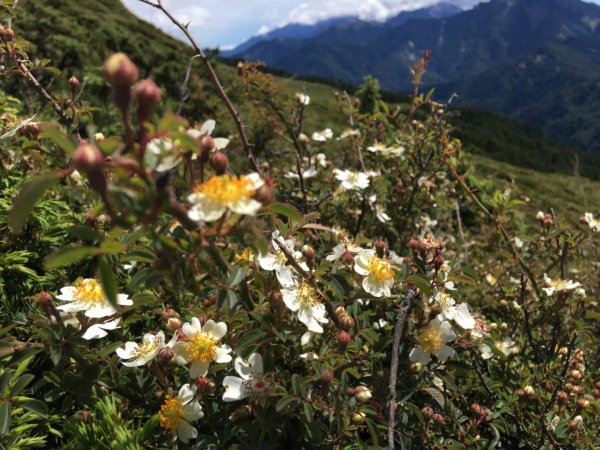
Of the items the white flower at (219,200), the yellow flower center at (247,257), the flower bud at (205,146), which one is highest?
the flower bud at (205,146)

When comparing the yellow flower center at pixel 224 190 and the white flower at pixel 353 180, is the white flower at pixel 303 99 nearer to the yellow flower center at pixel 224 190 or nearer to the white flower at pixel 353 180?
the white flower at pixel 353 180

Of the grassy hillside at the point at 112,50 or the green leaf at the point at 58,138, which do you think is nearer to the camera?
the green leaf at the point at 58,138

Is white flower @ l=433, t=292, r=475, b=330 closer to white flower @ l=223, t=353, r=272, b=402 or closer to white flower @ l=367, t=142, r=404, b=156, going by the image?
white flower @ l=223, t=353, r=272, b=402

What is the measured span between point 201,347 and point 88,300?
1.19 ft

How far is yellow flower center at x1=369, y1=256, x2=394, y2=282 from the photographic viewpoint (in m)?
1.40

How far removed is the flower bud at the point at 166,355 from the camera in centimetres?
118

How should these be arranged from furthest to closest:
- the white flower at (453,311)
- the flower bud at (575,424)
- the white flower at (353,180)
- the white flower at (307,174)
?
the white flower at (307,174) < the white flower at (353,180) < the flower bud at (575,424) < the white flower at (453,311)

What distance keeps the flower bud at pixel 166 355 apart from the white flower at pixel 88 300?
159mm

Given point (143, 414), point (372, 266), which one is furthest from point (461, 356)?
point (143, 414)

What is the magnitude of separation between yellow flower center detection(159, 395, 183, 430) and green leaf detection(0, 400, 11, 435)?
0.34 m

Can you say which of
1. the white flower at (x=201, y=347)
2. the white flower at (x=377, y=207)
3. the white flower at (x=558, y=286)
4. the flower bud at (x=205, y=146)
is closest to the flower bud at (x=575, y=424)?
the white flower at (x=558, y=286)

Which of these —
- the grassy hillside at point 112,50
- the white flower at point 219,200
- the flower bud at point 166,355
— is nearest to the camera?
the white flower at point 219,200

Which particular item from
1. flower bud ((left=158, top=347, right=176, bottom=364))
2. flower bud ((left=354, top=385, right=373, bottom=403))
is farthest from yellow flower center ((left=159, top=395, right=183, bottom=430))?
flower bud ((left=354, top=385, right=373, bottom=403))

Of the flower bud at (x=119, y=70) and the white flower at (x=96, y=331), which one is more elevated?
the flower bud at (x=119, y=70)
